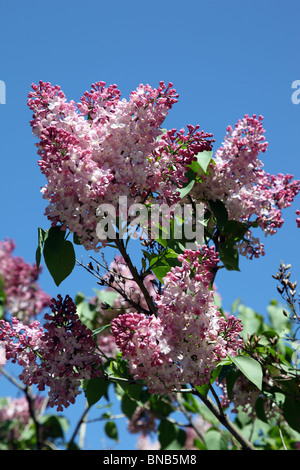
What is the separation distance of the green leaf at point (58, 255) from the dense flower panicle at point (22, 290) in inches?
114

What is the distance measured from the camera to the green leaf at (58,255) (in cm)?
232

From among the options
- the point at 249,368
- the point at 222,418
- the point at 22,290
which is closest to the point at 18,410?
the point at 22,290

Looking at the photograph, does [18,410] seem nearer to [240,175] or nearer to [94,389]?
[94,389]

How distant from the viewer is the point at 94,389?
257 cm

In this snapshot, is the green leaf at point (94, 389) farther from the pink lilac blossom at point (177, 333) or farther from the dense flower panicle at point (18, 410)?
the dense flower panicle at point (18, 410)

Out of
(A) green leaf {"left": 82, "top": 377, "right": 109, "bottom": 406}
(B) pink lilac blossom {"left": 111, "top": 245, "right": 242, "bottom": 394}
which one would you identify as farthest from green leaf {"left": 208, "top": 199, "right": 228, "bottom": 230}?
(A) green leaf {"left": 82, "top": 377, "right": 109, "bottom": 406}

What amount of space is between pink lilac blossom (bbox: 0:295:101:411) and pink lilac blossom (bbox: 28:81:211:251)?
36 centimetres

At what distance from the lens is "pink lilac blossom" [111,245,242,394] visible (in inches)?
81.7

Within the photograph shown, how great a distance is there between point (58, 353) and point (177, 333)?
534mm

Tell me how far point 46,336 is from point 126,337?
388 mm

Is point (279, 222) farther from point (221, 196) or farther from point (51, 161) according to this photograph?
point (51, 161)

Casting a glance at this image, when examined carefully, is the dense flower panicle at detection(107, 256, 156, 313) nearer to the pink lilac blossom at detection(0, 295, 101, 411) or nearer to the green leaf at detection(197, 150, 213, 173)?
the pink lilac blossom at detection(0, 295, 101, 411)

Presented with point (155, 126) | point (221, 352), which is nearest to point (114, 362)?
point (221, 352)

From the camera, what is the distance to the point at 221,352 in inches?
85.0
